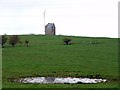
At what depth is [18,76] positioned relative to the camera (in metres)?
47.5

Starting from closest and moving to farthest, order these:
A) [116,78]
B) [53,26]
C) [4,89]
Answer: [4,89] → [116,78] → [53,26]

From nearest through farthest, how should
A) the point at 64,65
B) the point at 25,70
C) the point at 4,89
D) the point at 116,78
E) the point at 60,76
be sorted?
the point at 4,89 < the point at 116,78 < the point at 60,76 < the point at 25,70 < the point at 64,65

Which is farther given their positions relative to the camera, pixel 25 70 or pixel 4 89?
pixel 25 70

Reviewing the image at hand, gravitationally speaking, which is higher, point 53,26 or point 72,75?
point 53,26

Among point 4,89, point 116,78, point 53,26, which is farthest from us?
point 53,26

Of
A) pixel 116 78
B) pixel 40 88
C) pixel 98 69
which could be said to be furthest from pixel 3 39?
pixel 40 88

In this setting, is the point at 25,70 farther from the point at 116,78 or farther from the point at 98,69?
the point at 116,78

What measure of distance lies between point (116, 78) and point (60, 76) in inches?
294

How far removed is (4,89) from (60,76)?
55.0 ft

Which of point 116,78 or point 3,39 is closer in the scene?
point 116,78

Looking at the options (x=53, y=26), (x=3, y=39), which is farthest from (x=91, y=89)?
(x=53, y=26)

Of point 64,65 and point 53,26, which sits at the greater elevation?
point 53,26

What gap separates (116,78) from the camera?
44875mm

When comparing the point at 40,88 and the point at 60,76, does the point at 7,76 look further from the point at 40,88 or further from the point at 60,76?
the point at 40,88
